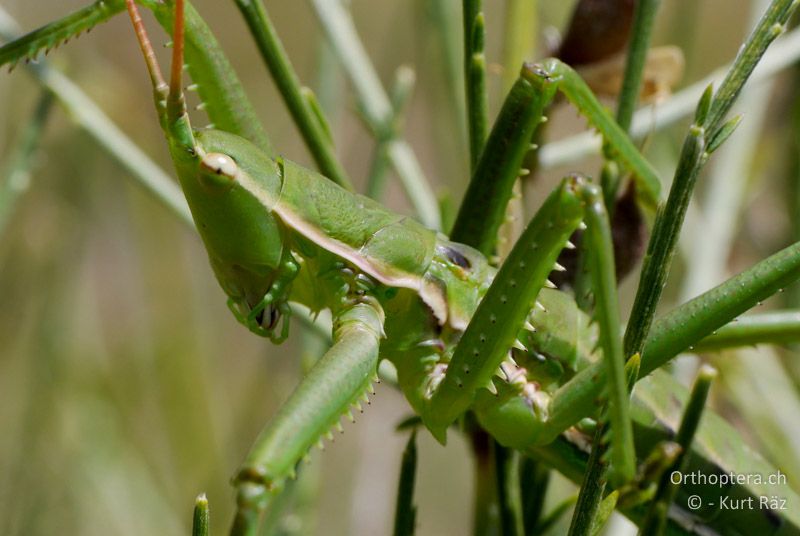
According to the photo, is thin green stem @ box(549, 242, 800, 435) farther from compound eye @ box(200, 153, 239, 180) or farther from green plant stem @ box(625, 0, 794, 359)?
compound eye @ box(200, 153, 239, 180)

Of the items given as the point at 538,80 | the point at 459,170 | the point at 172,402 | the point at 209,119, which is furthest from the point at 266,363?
the point at 538,80

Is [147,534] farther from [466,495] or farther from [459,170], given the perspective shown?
[466,495]

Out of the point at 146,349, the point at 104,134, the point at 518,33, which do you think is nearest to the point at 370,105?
the point at 518,33

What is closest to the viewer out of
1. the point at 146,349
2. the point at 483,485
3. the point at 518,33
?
the point at 483,485

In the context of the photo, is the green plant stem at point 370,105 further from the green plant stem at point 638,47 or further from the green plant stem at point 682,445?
the green plant stem at point 682,445

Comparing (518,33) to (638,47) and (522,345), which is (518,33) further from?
(522,345)
